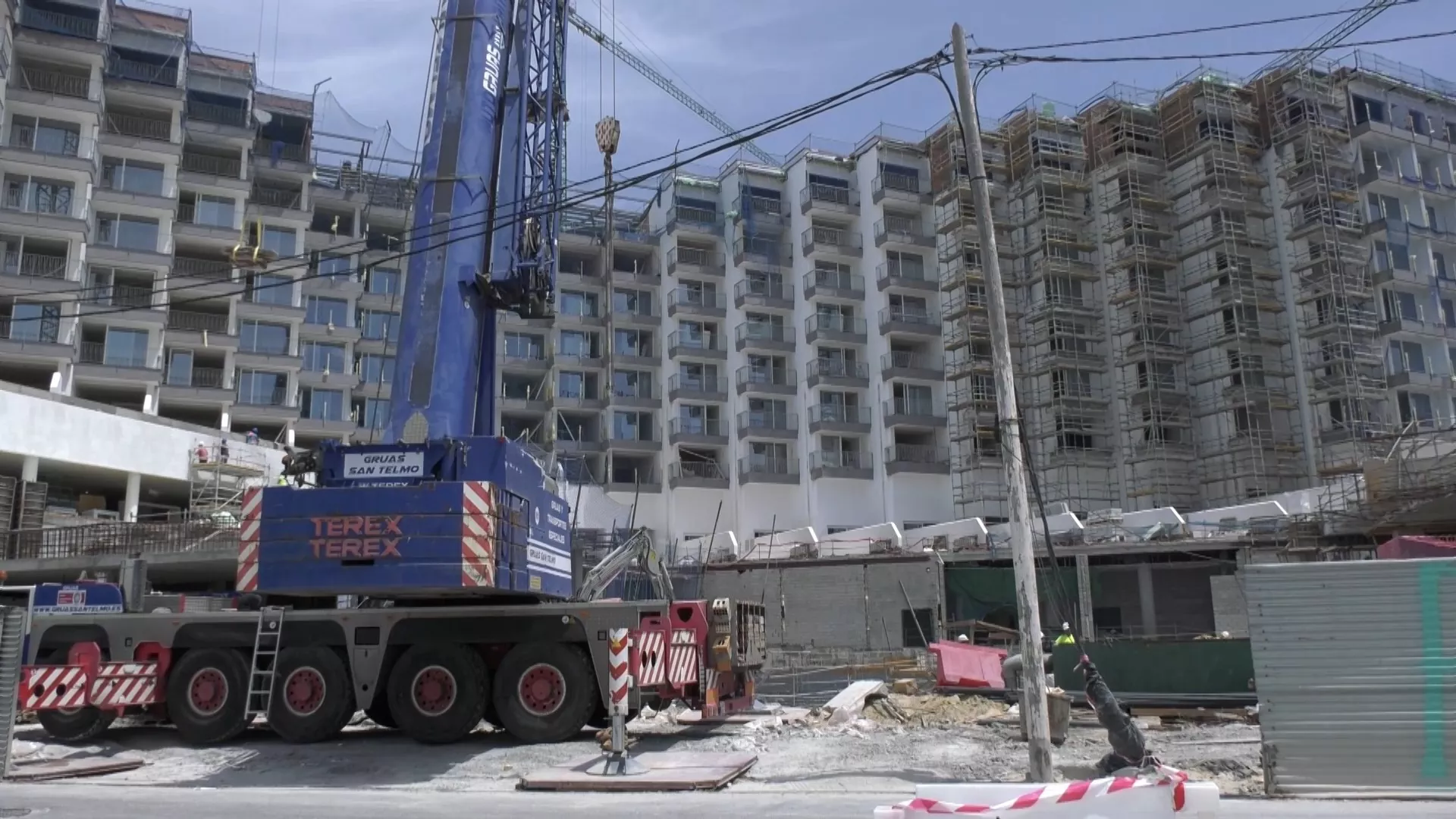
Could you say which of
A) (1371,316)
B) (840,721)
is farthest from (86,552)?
(1371,316)

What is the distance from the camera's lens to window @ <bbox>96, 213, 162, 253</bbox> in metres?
53.8

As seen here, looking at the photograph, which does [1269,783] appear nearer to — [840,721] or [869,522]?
[840,721]

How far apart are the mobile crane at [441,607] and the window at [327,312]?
159 feet

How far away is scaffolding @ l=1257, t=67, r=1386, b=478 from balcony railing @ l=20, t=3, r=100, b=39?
61.2 meters


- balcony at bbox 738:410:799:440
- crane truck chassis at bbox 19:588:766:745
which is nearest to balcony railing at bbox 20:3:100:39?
balcony at bbox 738:410:799:440

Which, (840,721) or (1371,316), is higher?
(1371,316)

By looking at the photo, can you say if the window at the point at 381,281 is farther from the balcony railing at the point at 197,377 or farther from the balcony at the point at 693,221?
the balcony at the point at 693,221

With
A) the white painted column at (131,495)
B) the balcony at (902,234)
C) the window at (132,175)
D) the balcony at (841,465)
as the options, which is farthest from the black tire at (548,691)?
the balcony at (902,234)

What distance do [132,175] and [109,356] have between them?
32.5ft

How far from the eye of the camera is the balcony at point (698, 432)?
2512 inches

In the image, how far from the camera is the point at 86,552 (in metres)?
34.2

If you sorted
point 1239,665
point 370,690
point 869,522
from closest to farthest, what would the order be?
point 370,690 < point 1239,665 < point 869,522

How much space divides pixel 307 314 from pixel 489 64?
50607 millimetres

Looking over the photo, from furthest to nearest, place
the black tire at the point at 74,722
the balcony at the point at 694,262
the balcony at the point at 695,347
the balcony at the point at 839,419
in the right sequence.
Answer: the balcony at the point at 694,262 → the balcony at the point at 695,347 → the balcony at the point at 839,419 → the black tire at the point at 74,722
